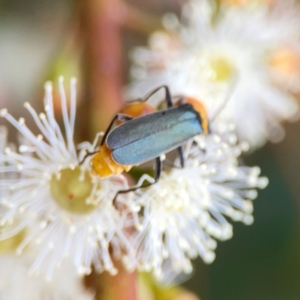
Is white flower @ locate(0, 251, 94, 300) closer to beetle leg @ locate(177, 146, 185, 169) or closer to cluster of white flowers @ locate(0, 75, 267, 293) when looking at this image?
cluster of white flowers @ locate(0, 75, 267, 293)

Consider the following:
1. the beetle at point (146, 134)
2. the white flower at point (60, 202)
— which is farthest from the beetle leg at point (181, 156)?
the white flower at point (60, 202)

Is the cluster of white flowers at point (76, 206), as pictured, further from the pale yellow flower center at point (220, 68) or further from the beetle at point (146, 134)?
the pale yellow flower center at point (220, 68)

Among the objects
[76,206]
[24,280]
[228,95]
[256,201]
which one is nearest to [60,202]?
[76,206]

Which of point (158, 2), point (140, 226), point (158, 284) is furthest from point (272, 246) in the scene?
point (158, 2)

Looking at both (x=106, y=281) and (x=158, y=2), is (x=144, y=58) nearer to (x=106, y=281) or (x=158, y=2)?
(x=158, y=2)

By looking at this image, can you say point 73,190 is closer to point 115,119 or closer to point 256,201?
point 115,119

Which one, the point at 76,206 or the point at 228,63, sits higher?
the point at 228,63

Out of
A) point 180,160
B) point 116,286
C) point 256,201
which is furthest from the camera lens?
point 256,201
